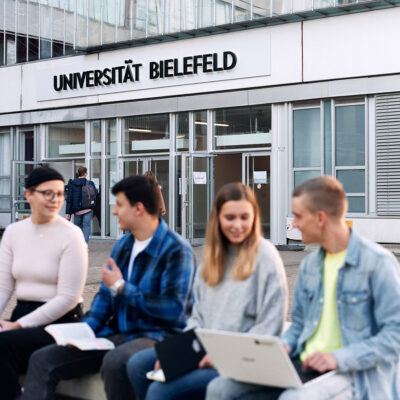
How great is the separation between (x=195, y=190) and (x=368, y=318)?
1532 cm

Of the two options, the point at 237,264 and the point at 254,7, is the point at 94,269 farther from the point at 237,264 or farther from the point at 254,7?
the point at 237,264

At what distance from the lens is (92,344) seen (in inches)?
168

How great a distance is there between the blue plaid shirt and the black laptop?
0.39m

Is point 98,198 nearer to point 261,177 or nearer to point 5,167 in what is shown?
point 5,167

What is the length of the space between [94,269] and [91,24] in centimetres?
1013

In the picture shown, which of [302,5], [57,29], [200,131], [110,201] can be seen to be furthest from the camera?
[57,29]

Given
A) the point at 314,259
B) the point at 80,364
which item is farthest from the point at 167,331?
the point at 314,259

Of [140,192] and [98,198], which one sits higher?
[140,192]

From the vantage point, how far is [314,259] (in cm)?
369

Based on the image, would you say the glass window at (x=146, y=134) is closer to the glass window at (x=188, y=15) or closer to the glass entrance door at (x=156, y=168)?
the glass entrance door at (x=156, y=168)

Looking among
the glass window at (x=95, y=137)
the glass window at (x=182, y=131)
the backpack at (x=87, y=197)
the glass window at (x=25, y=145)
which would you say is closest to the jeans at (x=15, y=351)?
the backpack at (x=87, y=197)

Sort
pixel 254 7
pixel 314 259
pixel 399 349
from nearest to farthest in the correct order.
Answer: pixel 399 349, pixel 314 259, pixel 254 7

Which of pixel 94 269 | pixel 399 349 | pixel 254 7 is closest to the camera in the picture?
pixel 399 349

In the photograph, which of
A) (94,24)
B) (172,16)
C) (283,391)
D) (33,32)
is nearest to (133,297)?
(283,391)
